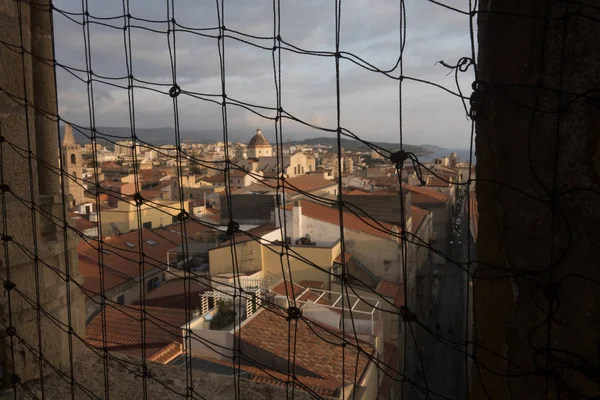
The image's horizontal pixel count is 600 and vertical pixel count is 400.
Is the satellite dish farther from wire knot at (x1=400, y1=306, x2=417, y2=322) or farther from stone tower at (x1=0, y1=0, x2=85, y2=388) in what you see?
wire knot at (x1=400, y1=306, x2=417, y2=322)

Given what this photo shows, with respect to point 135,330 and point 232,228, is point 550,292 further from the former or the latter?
point 135,330

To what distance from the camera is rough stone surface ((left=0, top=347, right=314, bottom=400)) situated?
195cm

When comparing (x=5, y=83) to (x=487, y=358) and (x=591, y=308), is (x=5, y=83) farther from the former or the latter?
(x=591, y=308)

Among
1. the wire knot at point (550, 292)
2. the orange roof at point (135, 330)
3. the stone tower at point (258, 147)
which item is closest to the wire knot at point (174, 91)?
the wire knot at point (550, 292)

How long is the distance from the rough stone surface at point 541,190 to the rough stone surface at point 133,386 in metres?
1.24

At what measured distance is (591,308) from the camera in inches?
35.1

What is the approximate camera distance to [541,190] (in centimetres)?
91

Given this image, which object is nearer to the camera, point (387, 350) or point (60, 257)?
point (60, 257)

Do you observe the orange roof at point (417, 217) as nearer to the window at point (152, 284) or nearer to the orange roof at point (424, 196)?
the orange roof at point (424, 196)

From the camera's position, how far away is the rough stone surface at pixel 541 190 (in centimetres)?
88

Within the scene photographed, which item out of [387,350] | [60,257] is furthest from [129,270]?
[60,257]

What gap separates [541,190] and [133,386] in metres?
1.66

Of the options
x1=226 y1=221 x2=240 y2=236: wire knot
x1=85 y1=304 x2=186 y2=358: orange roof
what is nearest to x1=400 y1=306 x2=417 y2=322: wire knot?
x1=226 y1=221 x2=240 y2=236: wire knot

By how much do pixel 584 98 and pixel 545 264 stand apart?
281 mm
